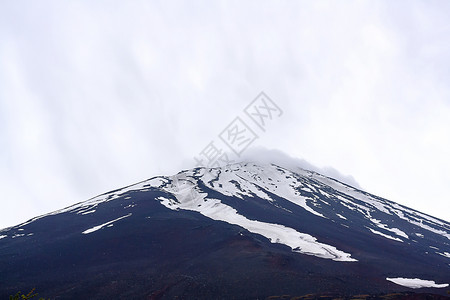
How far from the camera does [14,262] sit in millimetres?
58875

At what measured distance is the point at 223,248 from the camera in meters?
60.8

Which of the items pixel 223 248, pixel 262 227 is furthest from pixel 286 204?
pixel 223 248

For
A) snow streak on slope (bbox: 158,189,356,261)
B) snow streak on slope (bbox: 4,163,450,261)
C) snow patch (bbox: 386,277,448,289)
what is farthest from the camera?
snow streak on slope (bbox: 4,163,450,261)

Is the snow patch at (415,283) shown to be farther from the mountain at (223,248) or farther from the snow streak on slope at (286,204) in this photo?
the snow streak on slope at (286,204)

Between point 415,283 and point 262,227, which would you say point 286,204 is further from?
point 415,283

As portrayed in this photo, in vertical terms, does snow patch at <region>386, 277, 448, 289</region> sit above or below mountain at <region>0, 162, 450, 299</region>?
below

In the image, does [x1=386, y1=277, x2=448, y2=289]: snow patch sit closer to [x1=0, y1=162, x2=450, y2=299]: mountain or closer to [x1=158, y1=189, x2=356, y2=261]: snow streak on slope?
[x1=0, y1=162, x2=450, y2=299]: mountain

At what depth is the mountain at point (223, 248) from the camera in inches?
1758

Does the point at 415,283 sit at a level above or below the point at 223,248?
below

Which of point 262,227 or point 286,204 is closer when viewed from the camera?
point 262,227

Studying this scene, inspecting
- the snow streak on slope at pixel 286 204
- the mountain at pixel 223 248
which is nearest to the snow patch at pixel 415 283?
the mountain at pixel 223 248

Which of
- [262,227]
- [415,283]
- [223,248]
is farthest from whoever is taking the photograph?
[262,227]

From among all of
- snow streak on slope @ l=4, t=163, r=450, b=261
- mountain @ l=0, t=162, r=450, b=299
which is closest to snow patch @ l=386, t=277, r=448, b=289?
mountain @ l=0, t=162, r=450, b=299

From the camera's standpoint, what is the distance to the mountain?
44656 mm
